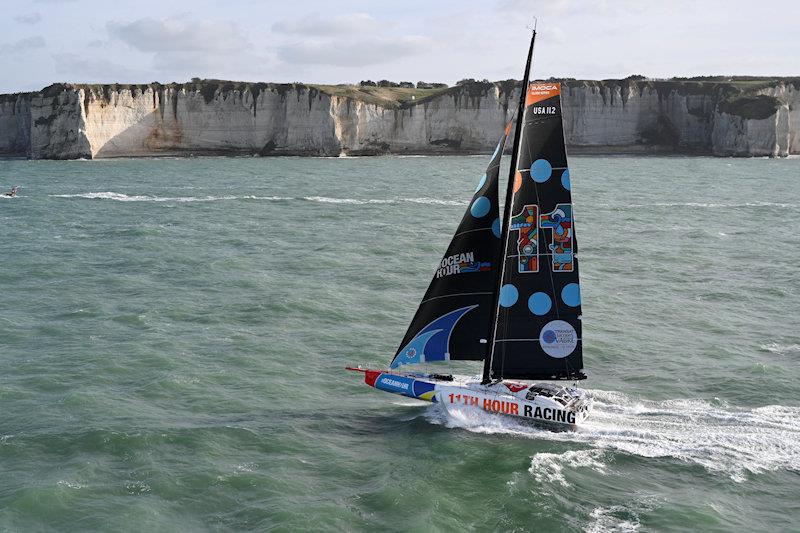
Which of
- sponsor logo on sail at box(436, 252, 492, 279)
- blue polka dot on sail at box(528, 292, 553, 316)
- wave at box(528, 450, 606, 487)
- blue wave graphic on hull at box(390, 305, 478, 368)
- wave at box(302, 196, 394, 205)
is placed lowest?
wave at box(528, 450, 606, 487)

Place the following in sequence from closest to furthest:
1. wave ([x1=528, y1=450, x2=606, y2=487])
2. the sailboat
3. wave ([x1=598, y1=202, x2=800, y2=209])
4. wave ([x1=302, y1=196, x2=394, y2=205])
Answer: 1. wave ([x1=528, y1=450, x2=606, y2=487])
2. the sailboat
3. wave ([x1=598, y1=202, x2=800, y2=209])
4. wave ([x1=302, y1=196, x2=394, y2=205])

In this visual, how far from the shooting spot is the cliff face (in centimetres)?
11556

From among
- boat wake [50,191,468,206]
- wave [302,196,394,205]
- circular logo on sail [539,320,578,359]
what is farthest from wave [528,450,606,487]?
wave [302,196,394,205]

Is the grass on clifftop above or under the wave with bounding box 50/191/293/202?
above

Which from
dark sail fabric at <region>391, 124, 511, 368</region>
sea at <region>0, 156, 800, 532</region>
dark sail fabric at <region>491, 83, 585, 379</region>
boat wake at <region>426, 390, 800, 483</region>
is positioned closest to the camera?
sea at <region>0, 156, 800, 532</region>

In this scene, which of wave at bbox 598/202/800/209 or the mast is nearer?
the mast

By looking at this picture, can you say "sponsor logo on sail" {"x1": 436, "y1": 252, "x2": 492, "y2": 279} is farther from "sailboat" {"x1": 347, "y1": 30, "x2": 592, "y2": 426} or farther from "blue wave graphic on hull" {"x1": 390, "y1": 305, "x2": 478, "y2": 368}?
"blue wave graphic on hull" {"x1": 390, "y1": 305, "x2": 478, "y2": 368}

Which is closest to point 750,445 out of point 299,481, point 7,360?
point 299,481

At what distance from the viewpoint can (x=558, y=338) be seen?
70.8 feet

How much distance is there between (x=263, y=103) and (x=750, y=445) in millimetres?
110392

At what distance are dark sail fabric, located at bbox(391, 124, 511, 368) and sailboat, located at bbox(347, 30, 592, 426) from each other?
0.02 meters

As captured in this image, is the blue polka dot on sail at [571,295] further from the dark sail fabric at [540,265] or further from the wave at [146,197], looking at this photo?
the wave at [146,197]

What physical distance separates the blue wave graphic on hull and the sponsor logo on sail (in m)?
0.98

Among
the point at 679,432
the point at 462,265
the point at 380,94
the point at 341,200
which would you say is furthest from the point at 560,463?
the point at 380,94
